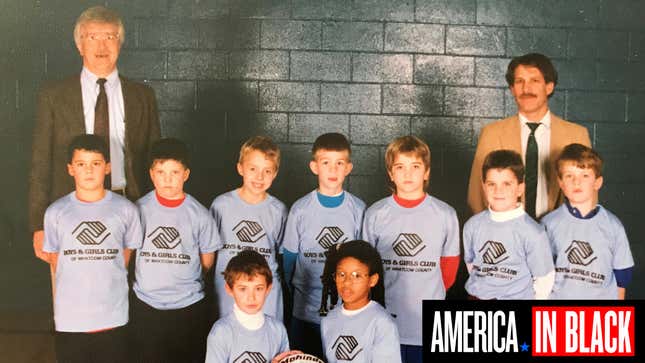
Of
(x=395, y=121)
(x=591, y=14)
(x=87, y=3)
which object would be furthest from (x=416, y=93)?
(x=87, y=3)

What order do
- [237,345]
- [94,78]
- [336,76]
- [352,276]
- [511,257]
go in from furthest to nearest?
[336,76]
[94,78]
[511,257]
[352,276]
[237,345]

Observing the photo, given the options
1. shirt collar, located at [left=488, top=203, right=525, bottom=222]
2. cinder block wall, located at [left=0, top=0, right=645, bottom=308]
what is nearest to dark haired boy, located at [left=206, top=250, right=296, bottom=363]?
shirt collar, located at [left=488, top=203, right=525, bottom=222]

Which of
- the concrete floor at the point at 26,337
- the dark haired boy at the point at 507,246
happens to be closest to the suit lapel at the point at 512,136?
the dark haired boy at the point at 507,246

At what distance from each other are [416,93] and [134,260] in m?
1.92

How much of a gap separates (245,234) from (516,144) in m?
1.29

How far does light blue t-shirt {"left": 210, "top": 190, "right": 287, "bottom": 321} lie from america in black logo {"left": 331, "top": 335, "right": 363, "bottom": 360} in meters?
0.42

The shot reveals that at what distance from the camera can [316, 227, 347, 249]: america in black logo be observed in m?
3.11

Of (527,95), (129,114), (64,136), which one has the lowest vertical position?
(64,136)

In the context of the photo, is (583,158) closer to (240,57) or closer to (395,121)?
(395,121)

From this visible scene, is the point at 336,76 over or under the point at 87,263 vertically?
over

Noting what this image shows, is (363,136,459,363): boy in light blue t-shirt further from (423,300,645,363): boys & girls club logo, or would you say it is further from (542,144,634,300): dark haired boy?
(542,144,634,300): dark haired boy

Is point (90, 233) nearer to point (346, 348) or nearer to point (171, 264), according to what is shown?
point (171, 264)

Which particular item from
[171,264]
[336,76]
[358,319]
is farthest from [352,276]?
[336,76]

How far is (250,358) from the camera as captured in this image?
8.83 feet
